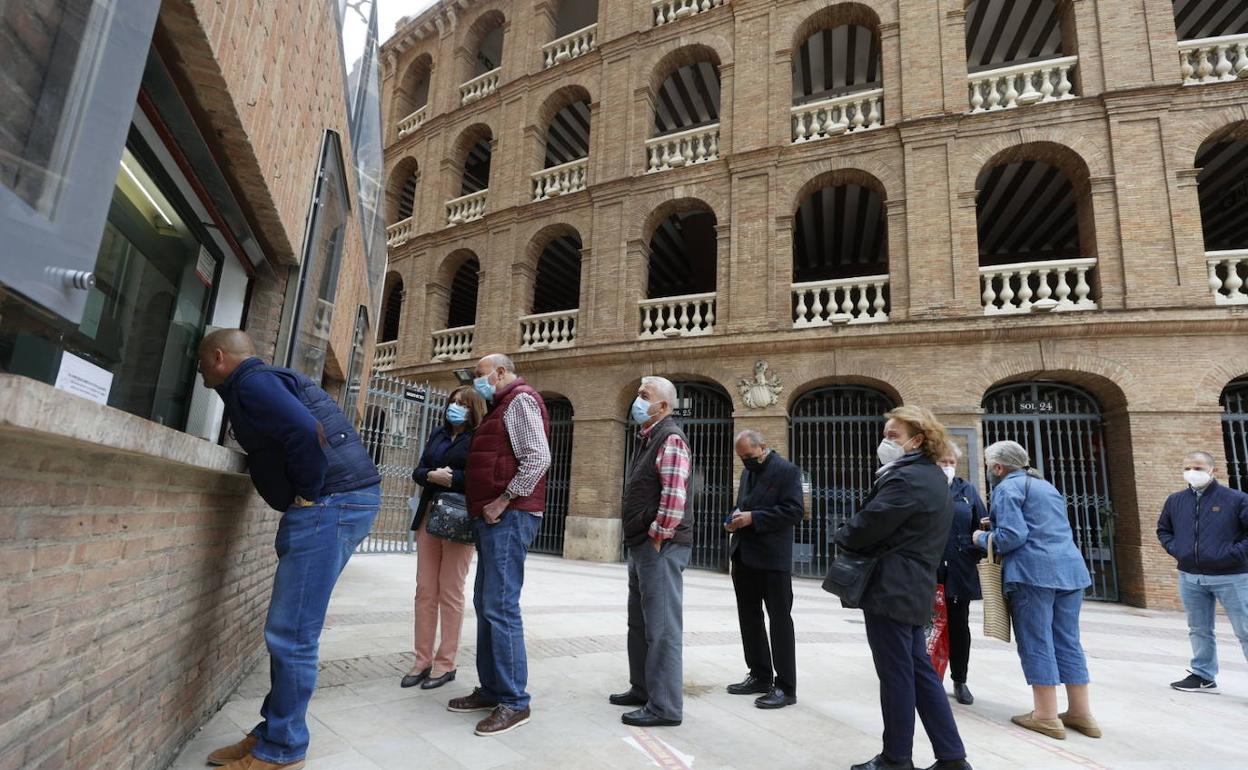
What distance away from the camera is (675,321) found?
13.6m

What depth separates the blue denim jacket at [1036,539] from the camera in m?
3.90

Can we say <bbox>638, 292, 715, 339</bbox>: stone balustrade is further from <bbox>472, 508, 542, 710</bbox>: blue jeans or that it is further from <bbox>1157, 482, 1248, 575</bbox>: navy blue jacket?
<bbox>472, 508, 542, 710</bbox>: blue jeans

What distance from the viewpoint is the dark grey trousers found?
347cm

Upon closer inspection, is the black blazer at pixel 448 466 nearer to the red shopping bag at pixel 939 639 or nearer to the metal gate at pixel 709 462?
the red shopping bag at pixel 939 639

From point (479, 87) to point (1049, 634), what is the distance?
62.6 ft

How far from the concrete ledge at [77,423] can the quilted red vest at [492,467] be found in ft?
4.98

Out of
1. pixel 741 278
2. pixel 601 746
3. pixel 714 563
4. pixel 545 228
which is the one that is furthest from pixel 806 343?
pixel 601 746

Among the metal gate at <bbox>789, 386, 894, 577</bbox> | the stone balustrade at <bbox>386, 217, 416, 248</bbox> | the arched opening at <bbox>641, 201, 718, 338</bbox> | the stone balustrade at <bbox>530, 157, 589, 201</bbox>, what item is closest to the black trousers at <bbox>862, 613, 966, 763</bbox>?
the metal gate at <bbox>789, 386, 894, 577</bbox>

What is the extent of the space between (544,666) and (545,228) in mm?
→ 12754

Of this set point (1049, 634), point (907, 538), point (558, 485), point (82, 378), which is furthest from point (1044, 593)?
point (558, 485)

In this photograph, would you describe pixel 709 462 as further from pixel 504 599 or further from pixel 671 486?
pixel 504 599

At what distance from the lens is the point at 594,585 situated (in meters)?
9.21

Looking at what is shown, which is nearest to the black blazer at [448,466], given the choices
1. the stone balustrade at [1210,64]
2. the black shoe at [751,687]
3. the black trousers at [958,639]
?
the black shoe at [751,687]

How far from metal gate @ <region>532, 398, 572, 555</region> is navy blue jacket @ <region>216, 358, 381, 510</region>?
37.8 ft
